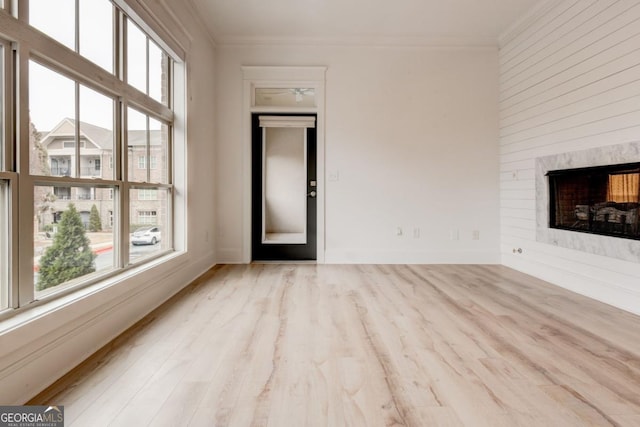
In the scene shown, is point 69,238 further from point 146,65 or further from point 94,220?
point 146,65

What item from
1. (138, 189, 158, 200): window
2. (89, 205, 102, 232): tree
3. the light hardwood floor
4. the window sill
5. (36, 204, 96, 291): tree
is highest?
(138, 189, 158, 200): window

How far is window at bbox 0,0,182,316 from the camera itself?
1365mm

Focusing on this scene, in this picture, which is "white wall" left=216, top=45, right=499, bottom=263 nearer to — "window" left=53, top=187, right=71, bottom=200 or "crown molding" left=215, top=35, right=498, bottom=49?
"crown molding" left=215, top=35, right=498, bottom=49

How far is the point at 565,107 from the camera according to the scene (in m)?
3.10

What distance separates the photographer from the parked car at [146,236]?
7.94 feet

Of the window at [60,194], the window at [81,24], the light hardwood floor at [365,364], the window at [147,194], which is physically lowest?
the light hardwood floor at [365,364]

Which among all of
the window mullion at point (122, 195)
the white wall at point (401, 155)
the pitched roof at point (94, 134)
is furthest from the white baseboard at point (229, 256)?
the window mullion at point (122, 195)

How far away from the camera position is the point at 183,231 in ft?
10.2

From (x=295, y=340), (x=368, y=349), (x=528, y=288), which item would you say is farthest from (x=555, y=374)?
(x=528, y=288)

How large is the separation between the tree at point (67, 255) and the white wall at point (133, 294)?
124 mm

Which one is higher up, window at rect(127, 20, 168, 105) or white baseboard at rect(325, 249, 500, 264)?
window at rect(127, 20, 168, 105)

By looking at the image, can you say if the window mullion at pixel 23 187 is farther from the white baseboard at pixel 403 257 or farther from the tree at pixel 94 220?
the white baseboard at pixel 403 257

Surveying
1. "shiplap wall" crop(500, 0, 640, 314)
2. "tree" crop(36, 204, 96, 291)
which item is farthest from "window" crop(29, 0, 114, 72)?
"shiplap wall" crop(500, 0, 640, 314)

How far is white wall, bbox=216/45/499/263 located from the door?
0.21m
